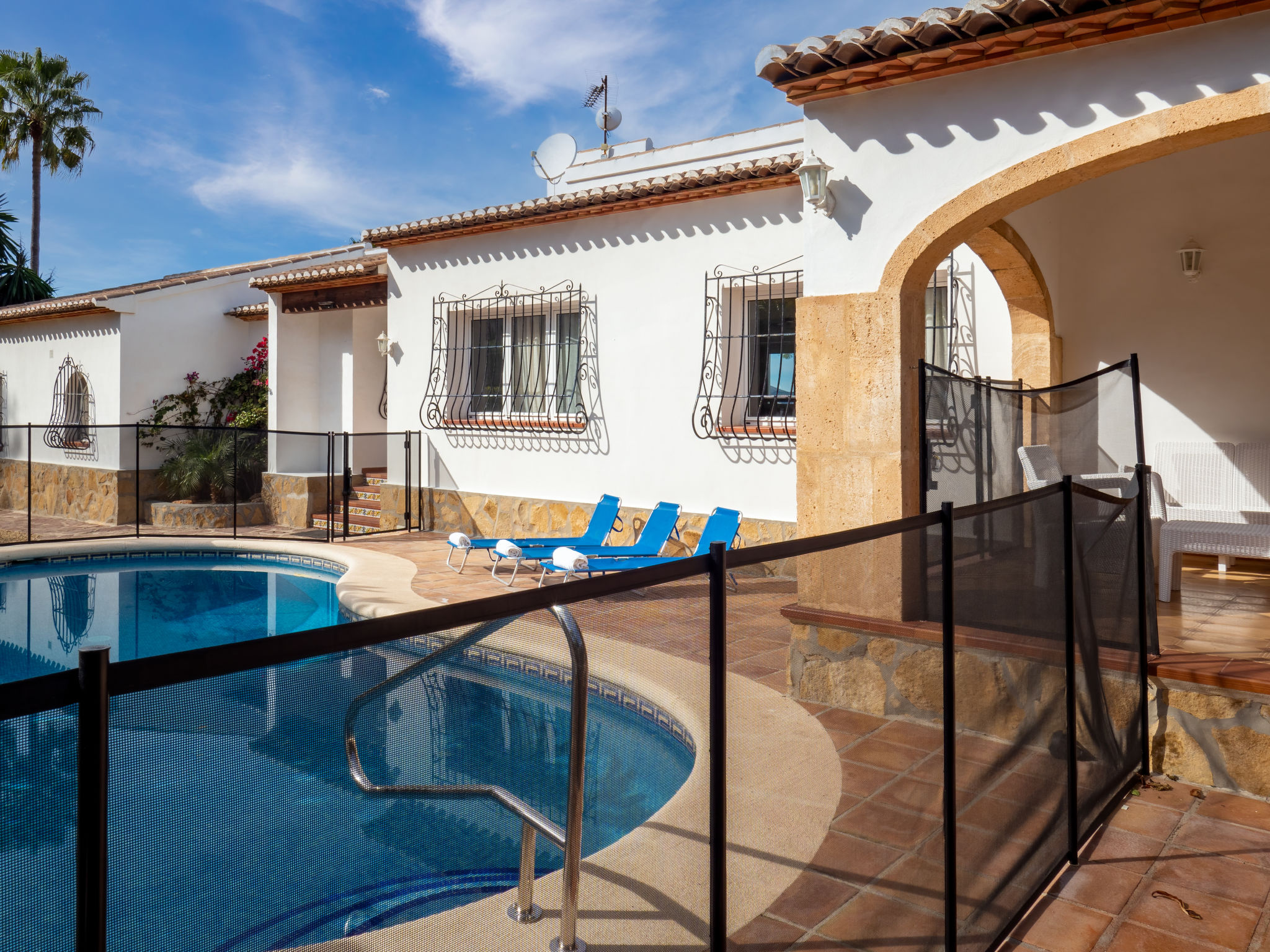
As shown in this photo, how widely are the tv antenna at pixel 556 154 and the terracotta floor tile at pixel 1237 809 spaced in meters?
12.9

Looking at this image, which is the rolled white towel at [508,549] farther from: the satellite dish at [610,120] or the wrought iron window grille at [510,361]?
the satellite dish at [610,120]

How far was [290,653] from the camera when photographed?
3.97 ft

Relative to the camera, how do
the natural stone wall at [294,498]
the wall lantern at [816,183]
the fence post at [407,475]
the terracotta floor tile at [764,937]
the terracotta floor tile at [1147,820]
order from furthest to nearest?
1. the natural stone wall at [294,498]
2. the fence post at [407,475]
3. the wall lantern at [816,183]
4. the terracotta floor tile at [1147,820]
5. the terracotta floor tile at [764,937]

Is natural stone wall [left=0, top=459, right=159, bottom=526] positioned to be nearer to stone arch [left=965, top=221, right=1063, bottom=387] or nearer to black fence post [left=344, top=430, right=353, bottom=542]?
black fence post [left=344, top=430, right=353, bottom=542]

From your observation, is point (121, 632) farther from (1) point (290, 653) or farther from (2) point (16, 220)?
(2) point (16, 220)

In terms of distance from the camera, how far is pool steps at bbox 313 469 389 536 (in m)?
12.1

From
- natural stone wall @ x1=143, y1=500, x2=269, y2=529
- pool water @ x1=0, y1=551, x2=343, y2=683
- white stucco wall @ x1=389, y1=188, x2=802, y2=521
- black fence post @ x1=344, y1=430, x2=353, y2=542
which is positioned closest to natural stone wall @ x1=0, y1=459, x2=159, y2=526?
natural stone wall @ x1=143, y1=500, x2=269, y2=529

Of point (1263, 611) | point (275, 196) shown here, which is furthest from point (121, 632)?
point (275, 196)

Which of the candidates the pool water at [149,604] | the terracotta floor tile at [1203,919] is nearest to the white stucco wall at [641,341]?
the pool water at [149,604]

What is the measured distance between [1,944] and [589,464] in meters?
Result: 8.99

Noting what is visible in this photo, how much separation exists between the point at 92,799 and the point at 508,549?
709 cm


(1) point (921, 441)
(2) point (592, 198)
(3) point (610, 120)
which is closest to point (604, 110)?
(3) point (610, 120)

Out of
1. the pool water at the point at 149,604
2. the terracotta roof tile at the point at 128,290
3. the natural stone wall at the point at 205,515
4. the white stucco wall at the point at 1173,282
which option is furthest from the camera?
the terracotta roof tile at the point at 128,290

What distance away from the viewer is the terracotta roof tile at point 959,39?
13.2ft
